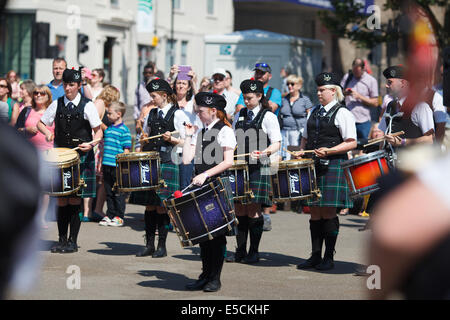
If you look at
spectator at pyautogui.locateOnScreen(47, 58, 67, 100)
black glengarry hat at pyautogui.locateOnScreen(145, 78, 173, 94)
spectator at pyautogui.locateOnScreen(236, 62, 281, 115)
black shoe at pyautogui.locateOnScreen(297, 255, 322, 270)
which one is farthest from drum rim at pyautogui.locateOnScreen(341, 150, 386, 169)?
spectator at pyautogui.locateOnScreen(47, 58, 67, 100)

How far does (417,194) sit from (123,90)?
34.3 m

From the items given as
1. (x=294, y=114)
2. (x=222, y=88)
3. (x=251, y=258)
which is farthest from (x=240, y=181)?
(x=294, y=114)

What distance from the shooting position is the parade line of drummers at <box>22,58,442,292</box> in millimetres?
6707

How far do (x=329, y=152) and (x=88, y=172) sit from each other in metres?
2.51

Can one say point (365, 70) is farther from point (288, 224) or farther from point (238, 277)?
point (238, 277)

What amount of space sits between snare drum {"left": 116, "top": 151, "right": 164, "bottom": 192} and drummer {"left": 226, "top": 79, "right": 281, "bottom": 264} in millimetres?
808

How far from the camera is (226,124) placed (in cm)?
688

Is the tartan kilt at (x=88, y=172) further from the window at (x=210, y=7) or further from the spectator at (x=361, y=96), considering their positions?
the window at (x=210, y=7)

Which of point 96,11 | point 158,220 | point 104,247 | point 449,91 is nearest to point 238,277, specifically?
point 158,220

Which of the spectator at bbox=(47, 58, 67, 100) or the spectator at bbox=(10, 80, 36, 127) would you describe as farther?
the spectator at bbox=(10, 80, 36, 127)

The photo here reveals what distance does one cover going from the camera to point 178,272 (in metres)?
7.45

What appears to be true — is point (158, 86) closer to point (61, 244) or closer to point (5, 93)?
point (61, 244)

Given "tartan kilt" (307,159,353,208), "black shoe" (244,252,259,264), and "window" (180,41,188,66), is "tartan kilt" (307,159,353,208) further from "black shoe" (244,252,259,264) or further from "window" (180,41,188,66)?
"window" (180,41,188,66)

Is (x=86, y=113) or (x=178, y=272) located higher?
(x=86, y=113)
